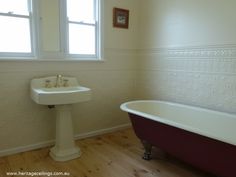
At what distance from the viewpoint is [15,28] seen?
2.43 meters

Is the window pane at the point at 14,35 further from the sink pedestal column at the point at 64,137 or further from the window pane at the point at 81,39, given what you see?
the sink pedestal column at the point at 64,137

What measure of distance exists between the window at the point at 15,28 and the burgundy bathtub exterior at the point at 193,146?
159 cm

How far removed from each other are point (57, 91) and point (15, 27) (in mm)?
887

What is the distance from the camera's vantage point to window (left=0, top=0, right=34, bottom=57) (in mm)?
2350

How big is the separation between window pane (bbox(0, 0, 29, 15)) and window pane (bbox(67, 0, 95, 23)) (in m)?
0.54

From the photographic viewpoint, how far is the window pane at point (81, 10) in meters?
2.77

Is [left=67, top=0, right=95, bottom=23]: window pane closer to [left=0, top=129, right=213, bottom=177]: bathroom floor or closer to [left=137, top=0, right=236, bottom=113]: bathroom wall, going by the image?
[left=137, top=0, right=236, bottom=113]: bathroom wall

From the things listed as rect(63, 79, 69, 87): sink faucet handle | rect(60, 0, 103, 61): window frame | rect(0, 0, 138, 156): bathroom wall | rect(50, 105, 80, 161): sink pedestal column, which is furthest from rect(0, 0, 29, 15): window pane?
rect(50, 105, 80, 161): sink pedestal column

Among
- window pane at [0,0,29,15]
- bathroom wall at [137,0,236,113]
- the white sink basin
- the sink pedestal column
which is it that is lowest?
the sink pedestal column

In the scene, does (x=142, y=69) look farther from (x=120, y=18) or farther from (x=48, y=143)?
(x=48, y=143)

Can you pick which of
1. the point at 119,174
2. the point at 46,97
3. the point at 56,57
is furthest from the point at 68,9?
the point at 119,174

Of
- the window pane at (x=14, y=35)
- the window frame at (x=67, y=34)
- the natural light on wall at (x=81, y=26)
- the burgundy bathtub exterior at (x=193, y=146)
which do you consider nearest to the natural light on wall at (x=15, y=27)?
the window pane at (x=14, y=35)

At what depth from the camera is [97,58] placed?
3.09 m

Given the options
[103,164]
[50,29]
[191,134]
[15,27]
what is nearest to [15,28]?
[15,27]
